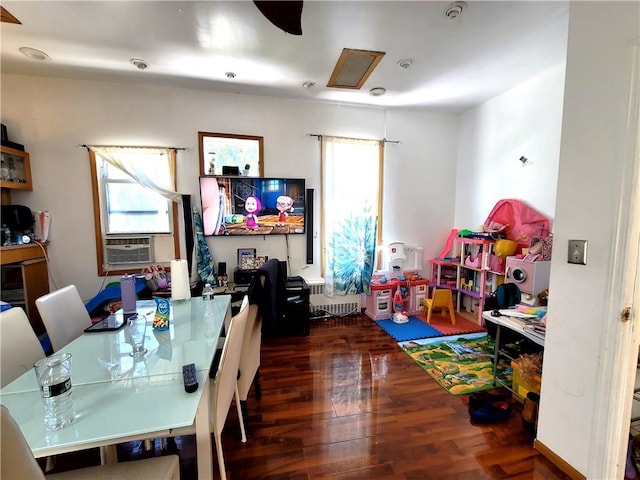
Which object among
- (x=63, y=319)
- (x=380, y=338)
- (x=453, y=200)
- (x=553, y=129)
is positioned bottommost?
(x=380, y=338)

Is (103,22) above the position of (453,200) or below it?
above

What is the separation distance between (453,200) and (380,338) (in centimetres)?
242

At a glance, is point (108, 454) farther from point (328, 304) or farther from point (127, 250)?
point (328, 304)

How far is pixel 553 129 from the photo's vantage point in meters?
2.82

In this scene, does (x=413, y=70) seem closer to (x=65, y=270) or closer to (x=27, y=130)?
(x=27, y=130)

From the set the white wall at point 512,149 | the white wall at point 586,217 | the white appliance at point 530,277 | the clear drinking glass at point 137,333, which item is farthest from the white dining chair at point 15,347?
the white wall at point 512,149

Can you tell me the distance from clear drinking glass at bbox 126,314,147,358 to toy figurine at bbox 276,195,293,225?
6.46ft

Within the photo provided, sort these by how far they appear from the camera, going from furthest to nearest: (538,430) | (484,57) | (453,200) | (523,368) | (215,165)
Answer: (453,200) → (215,165) → (484,57) → (523,368) → (538,430)

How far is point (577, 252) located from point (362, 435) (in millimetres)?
1588

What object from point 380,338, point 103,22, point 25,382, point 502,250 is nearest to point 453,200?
point 502,250

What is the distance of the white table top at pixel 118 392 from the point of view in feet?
2.94

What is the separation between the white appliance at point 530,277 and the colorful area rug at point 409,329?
96 centimetres

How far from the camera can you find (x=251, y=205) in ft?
11.3

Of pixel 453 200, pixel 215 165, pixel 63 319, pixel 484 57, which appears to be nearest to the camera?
pixel 63 319
